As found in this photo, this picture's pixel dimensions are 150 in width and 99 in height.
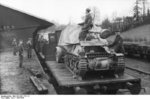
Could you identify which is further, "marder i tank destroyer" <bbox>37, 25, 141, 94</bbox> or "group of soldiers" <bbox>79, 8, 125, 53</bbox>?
"group of soldiers" <bbox>79, 8, 125, 53</bbox>

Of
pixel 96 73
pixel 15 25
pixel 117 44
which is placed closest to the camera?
pixel 96 73

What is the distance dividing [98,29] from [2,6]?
20.8 ft

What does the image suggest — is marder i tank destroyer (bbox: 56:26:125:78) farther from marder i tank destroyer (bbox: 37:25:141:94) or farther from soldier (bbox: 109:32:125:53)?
soldier (bbox: 109:32:125:53)

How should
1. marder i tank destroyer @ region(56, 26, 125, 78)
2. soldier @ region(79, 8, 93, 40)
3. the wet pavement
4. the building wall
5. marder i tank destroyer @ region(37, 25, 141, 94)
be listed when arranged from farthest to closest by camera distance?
the building wall → soldier @ region(79, 8, 93, 40) → marder i tank destroyer @ region(56, 26, 125, 78) → the wet pavement → marder i tank destroyer @ region(37, 25, 141, 94)

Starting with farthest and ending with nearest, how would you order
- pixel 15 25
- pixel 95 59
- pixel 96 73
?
1. pixel 15 25
2. pixel 96 73
3. pixel 95 59

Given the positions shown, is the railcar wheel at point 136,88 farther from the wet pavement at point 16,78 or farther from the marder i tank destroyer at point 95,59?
the wet pavement at point 16,78

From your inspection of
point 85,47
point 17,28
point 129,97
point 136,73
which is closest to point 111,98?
point 129,97

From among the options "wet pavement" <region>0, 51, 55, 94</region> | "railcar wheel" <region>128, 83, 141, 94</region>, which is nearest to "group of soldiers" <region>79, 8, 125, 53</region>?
"railcar wheel" <region>128, 83, 141, 94</region>

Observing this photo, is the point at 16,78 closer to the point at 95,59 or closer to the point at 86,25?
the point at 95,59

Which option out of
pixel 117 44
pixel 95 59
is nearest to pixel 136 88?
pixel 95 59

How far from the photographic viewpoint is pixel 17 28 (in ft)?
50.8

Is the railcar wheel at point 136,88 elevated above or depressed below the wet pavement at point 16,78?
below

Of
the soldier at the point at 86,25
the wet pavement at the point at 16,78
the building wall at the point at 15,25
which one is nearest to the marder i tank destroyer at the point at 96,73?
the soldier at the point at 86,25

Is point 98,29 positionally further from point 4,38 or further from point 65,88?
point 4,38
